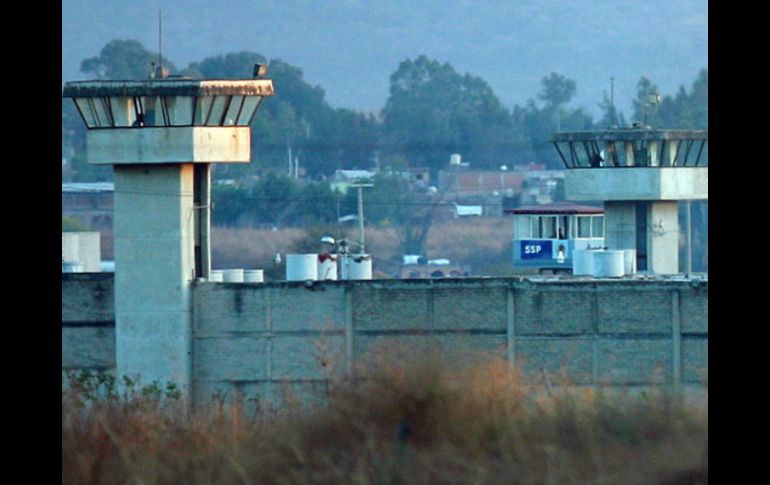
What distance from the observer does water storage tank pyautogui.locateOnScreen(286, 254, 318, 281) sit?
116 feet

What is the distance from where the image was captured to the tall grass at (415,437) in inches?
272

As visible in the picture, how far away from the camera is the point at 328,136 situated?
69.7 metres

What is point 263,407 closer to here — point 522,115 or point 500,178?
point 500,178

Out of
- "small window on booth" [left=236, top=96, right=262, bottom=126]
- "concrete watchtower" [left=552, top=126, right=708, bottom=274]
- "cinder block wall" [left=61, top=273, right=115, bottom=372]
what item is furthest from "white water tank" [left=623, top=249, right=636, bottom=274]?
"cinder block wall" [left=61, top=273, right=115, bottom=372]

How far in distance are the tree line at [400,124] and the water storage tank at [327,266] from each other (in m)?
27.1

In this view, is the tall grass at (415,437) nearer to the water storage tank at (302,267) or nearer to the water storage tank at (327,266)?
the water storage tank at (302,267)

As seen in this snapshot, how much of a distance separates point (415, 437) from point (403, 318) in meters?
23.0

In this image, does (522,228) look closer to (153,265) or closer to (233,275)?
(233,275)

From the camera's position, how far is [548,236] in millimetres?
54750

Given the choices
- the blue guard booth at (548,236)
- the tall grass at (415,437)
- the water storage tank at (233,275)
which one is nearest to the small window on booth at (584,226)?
the blue guard booth at (548,236)

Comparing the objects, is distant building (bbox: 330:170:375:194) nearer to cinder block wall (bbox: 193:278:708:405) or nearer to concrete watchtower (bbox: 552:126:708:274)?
concrete watchtower (bbox: 552:126:708:274)

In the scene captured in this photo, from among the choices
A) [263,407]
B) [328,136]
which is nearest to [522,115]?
[328,136]

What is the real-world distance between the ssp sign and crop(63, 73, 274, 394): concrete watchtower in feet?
73.7
